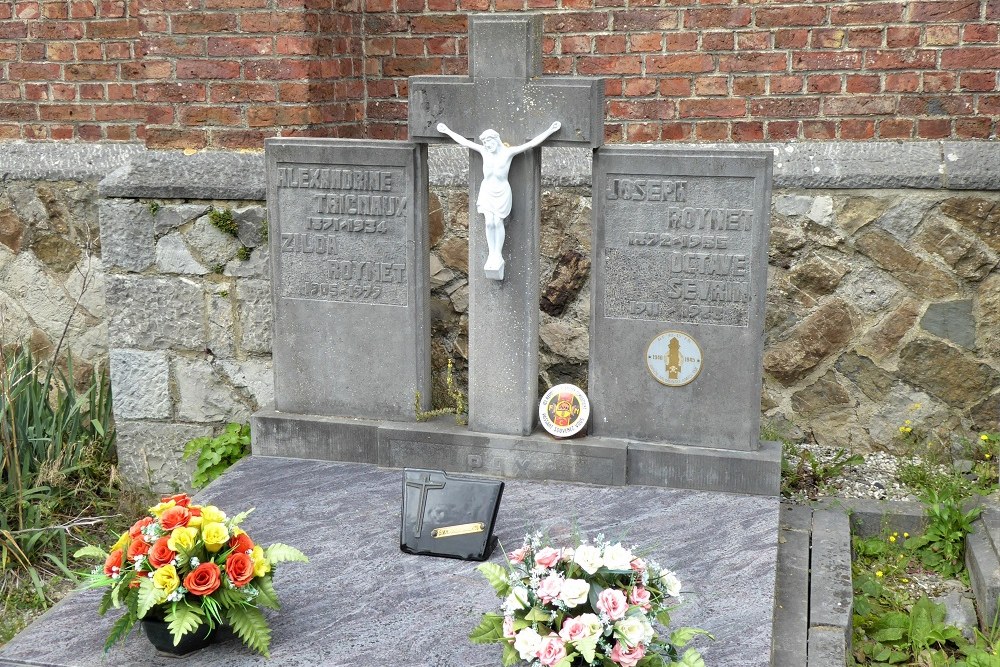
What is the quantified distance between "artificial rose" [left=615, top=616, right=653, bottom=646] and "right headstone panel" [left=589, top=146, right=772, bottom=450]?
1.62 meters

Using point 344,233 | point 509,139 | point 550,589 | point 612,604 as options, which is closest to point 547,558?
point 550,589

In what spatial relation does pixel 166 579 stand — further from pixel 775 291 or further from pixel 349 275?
pixel 775 291

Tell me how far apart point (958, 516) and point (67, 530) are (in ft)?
11.8

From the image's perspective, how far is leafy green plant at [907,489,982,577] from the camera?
421 cm

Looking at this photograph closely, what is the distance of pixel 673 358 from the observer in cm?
416

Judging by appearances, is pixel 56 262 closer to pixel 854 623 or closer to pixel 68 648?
pixel 68 648

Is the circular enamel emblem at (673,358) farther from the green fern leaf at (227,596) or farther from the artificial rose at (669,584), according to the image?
the green fern leaf at (227,596)

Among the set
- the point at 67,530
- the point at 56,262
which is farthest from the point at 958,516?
the point at 56,262

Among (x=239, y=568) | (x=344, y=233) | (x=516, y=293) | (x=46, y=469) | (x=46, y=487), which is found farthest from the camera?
(x=46, y=469)

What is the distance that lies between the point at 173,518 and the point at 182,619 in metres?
0.28

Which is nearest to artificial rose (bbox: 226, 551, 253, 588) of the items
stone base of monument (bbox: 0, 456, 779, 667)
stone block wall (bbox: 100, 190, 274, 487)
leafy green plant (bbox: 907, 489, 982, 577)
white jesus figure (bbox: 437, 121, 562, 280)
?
stone base of monument (bbox: 0, 456, 779, 667)

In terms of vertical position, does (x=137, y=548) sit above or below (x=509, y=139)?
below

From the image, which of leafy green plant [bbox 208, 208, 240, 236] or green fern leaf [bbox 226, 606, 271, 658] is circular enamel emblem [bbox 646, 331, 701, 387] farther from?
leafy green plant [bbox 208, 208, 240, 236]

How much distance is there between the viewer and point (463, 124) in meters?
4.20
